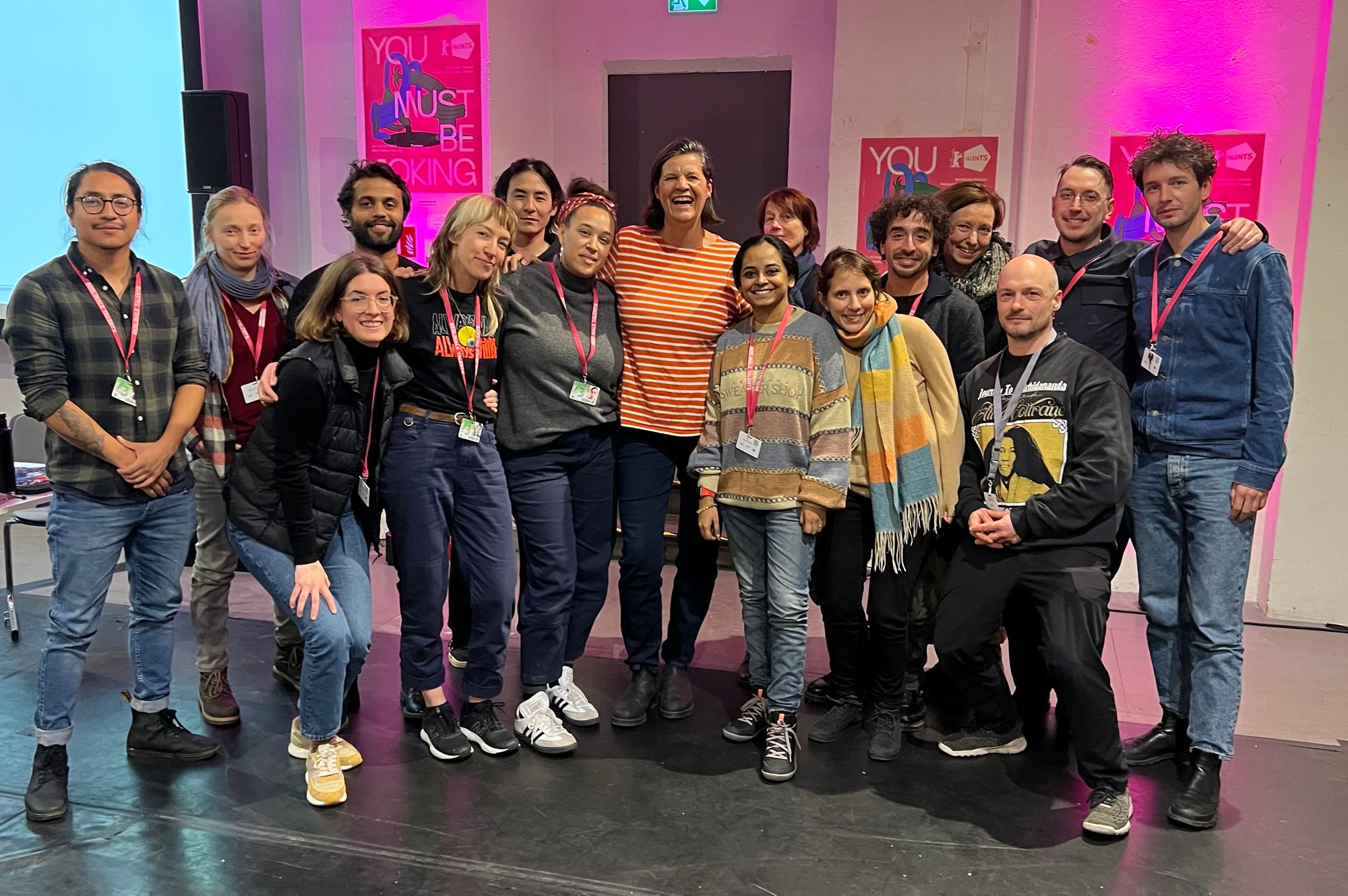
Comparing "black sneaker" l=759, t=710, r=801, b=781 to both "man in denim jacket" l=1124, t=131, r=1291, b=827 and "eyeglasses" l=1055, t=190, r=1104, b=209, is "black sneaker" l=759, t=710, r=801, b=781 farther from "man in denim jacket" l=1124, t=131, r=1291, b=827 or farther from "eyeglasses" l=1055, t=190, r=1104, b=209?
"eyeglasses" l=1055, t=190, r=1104, b=209

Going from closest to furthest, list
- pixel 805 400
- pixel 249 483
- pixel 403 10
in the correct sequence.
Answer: pixel 249 483, pixel 805 400, pixel 403 10

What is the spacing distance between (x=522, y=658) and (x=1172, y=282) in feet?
7.04

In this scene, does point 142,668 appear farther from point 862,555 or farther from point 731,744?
point 862,555

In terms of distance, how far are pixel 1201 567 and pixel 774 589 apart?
1.13 meters

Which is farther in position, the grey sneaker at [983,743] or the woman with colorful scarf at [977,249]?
the woman with colorful scarf at [977,249]

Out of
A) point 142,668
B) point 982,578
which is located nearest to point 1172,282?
point 982,578

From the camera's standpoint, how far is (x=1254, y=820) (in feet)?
8.37

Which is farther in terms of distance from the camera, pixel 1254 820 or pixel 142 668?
pixel 142 668

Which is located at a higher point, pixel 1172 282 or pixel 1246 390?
pixel 1172 282

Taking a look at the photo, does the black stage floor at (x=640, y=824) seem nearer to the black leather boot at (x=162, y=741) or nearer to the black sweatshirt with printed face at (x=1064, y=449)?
the black leather boot at (x=162, y=741)

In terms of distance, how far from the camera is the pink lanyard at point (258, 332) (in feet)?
9.27

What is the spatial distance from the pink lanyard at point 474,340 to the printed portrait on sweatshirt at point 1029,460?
1436mm

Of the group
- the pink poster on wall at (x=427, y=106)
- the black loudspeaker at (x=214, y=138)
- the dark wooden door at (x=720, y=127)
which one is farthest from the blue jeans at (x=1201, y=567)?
the black loudspeaker at (x=214, y=138)

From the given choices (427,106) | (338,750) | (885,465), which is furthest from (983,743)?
(427,106)
